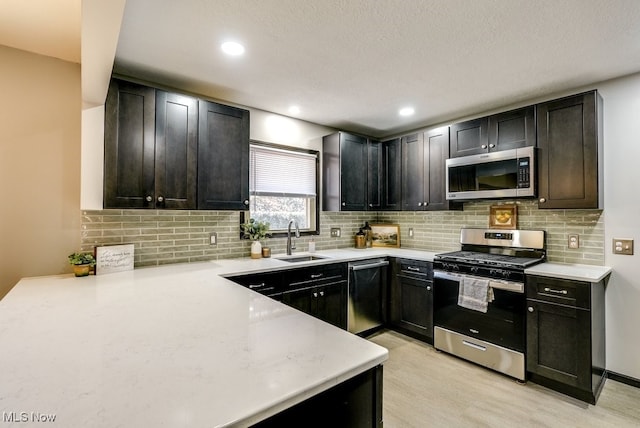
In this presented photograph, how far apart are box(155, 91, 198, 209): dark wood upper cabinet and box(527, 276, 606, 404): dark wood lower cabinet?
2.93m

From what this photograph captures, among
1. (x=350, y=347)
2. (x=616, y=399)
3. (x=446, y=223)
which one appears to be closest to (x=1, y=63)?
(x=350, y=347)

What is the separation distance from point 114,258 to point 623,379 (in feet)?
13.8

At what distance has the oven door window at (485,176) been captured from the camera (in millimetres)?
2867

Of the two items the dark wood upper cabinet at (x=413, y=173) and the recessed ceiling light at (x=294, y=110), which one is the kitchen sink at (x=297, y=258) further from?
the recessed ceiling light at (x=294, y=110)

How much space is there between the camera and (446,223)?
3.72 m

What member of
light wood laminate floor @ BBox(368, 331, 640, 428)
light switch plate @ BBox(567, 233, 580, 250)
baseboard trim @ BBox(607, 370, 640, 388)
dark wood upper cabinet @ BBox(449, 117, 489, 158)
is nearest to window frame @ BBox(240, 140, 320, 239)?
dark wood upper cabinet @ BBox(449, 117, 489, 158)

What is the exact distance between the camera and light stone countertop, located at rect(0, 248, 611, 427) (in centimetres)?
72

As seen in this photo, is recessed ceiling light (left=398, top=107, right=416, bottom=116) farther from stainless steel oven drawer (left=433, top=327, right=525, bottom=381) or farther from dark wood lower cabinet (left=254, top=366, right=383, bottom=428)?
dark wood lower cabinet (left=254, top=366, right=383, bottom=428)

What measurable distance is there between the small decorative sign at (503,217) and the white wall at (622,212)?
0.69m

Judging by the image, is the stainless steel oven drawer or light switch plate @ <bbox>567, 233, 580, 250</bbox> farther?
light switch plate @ <bbox>567, 233, 580, 250</bbox>

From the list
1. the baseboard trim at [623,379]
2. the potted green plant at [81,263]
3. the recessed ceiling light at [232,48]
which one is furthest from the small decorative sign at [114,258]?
the baseboard trim at [623,379]

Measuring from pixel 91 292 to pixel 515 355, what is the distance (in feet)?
10.3

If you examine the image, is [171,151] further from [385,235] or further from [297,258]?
[385,235]

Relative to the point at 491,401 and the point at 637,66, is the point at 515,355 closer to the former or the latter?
the point at 491,401
